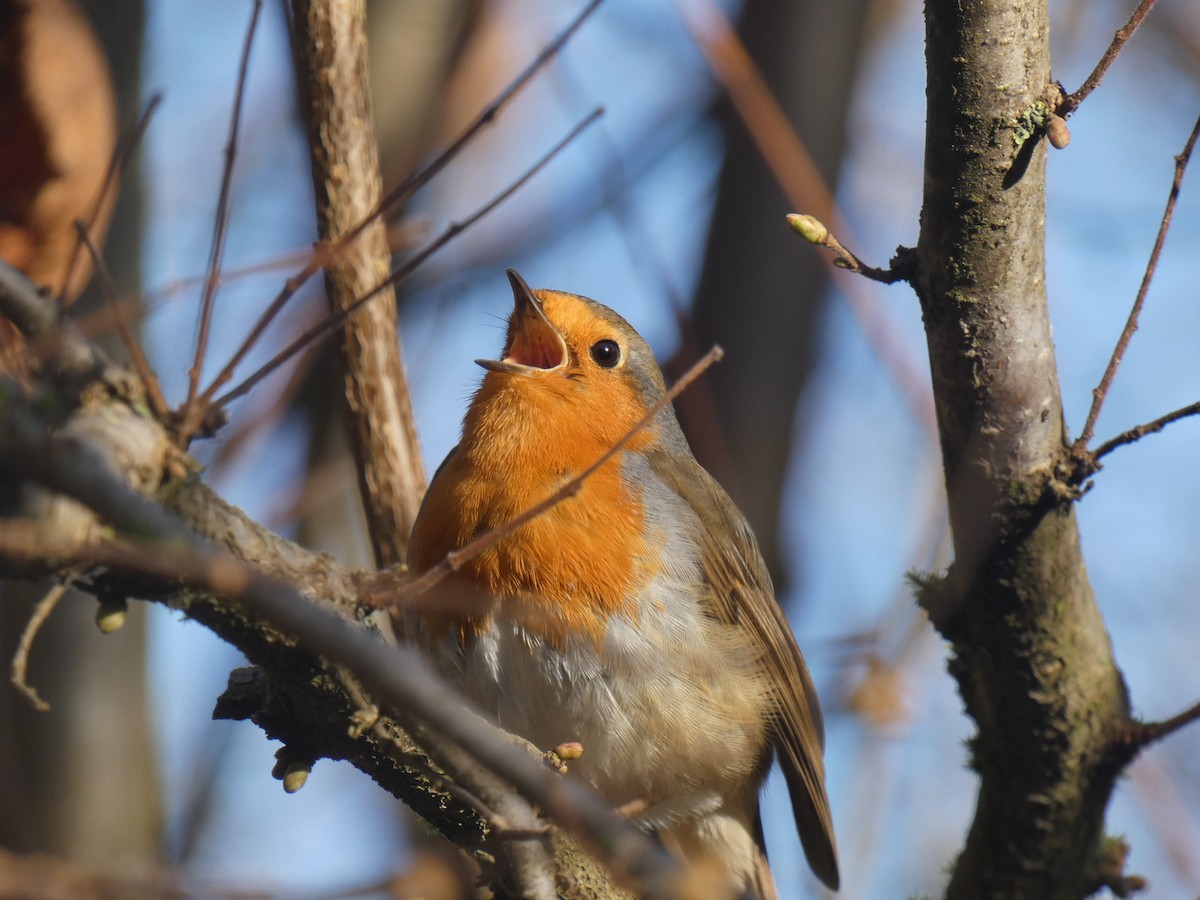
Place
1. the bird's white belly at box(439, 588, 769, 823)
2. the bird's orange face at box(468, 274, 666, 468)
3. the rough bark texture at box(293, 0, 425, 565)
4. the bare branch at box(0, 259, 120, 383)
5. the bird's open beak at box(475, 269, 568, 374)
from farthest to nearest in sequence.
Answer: the bird's open beak at box(475, 269, 568, 374) → the bird's orange face at box(468, 274, 666, 468) → the rough bark texture at box(293, 0, 425, 565) → the bird's white belly at box(439, 588, 769, 823) → the bare branch at box(0, 259, 120, 383)

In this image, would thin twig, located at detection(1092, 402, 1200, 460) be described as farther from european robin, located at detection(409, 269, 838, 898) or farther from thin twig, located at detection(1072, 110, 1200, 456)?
european robin, located at detection(409, 269, 838, 898)

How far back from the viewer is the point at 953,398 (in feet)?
9.25

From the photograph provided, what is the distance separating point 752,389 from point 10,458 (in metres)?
4.38

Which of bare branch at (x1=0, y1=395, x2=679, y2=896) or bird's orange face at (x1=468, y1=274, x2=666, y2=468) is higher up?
bird's orange face at (x1=468, y1=274, x2=666, y2=468)

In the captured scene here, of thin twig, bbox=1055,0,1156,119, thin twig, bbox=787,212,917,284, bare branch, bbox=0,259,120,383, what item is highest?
thin twig, bbox=1055,0,1156,119

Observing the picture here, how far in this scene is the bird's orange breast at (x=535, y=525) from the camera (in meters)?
3.54

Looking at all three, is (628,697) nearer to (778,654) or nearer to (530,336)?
(778,654)

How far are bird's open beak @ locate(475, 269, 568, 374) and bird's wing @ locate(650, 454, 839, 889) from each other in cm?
58

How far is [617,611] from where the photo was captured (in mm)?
3584

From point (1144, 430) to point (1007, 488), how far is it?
343 millimetres

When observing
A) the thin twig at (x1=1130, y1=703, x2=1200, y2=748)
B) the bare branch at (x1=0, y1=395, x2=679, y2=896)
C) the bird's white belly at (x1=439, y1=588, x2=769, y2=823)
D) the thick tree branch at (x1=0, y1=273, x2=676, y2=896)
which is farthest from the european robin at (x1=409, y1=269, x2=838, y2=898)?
the bare branch at (x1=0, y1=395, x2=679, y2=896)

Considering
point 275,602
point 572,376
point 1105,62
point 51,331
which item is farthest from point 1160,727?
point 51,331

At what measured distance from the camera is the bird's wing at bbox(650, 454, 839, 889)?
4105 millimetres

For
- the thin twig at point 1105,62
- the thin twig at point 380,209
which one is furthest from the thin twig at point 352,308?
the thin twig at point 1105,62
